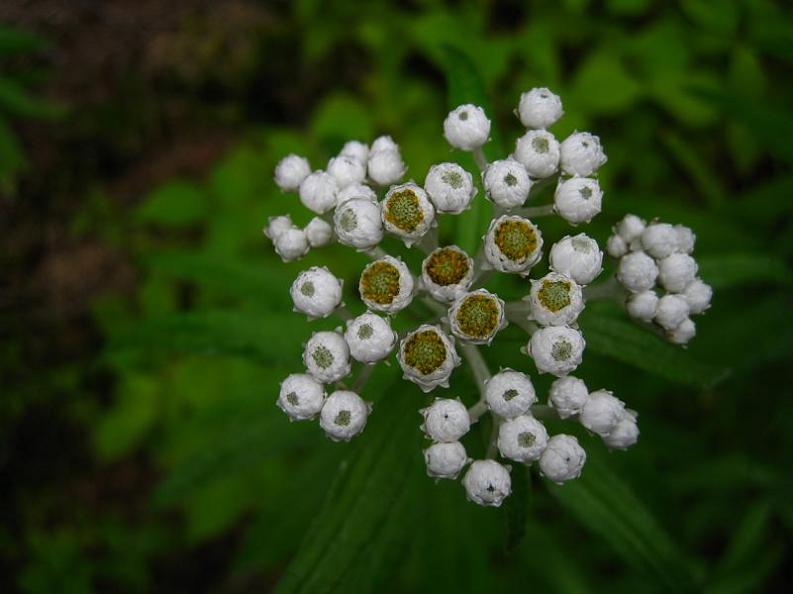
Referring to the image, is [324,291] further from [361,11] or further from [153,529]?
[153,529]

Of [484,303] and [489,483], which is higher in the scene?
[484,303]

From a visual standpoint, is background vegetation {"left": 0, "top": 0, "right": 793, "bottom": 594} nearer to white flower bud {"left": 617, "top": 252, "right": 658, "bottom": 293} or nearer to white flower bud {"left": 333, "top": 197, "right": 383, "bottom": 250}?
white flower bud {"left": 617, "top": 252, "right": 658, "bottom": 293}

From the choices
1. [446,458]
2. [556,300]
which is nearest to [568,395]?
[556,300]

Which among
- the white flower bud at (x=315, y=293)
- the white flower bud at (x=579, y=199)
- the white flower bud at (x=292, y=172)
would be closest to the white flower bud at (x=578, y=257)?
the white flower bud at (x=579, y=199)

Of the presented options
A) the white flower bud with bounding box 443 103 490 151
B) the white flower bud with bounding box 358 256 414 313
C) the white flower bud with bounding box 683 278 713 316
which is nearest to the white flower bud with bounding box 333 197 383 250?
the white flower bud with bounding box 358 256 414 313

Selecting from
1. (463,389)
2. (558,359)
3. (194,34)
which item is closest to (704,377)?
(558,359)

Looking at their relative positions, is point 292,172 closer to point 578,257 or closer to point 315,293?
point 315,293

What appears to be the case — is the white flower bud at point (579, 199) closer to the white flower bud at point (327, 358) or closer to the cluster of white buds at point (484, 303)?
the cluster of white buds at point (484, 303)
